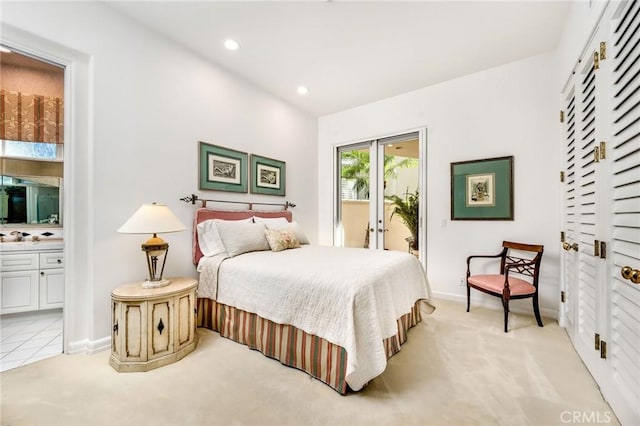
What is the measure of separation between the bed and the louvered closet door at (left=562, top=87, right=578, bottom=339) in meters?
1.19

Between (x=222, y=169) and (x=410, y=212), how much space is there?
104 inches

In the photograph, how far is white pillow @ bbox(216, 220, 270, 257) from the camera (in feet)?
8.65

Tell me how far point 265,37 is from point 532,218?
3451 millimetres

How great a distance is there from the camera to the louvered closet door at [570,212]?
2221mm

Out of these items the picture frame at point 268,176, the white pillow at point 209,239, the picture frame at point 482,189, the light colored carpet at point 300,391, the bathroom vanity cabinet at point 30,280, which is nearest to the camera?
the light colored carpet at point 300,391

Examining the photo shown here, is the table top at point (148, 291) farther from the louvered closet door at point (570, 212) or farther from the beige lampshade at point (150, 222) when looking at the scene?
the louvered closet door at point (570, 212)

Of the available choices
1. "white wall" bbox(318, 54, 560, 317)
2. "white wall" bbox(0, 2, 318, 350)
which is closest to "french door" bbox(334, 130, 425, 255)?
"white wall" bbox(318, 54, 560, 317)

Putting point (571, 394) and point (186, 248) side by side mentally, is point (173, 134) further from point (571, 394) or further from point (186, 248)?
point (571, 394)

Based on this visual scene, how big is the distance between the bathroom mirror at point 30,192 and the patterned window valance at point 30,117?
294mm

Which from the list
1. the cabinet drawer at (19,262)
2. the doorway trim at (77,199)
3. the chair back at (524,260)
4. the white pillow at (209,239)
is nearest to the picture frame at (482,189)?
the chair back at (524,260)

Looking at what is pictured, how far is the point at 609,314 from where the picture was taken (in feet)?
4.89

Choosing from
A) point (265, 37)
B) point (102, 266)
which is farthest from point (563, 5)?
point (102, 266)

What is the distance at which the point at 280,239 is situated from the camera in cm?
295

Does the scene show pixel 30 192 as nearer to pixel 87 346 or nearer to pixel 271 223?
pixel 87 346
